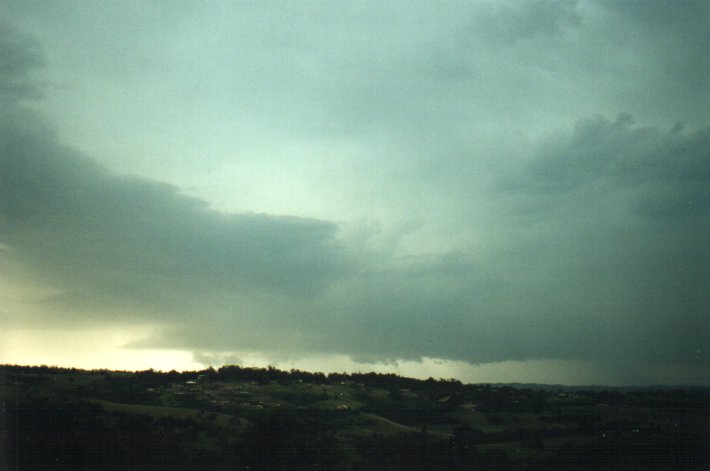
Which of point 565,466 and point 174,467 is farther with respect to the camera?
point 565,466

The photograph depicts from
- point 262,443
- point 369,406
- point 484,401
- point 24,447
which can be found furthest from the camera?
point 484,401

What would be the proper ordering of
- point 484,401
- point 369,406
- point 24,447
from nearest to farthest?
point 24,447 < point 369,406 < point 484,401

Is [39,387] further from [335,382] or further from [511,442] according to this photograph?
[511,442]

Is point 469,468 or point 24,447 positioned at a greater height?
point 24,447

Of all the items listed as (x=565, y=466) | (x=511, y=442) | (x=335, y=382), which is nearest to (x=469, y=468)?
(x=565, y=466)

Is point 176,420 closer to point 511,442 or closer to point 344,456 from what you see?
point 344,456

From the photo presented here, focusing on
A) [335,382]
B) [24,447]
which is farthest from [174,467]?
[335,382]
